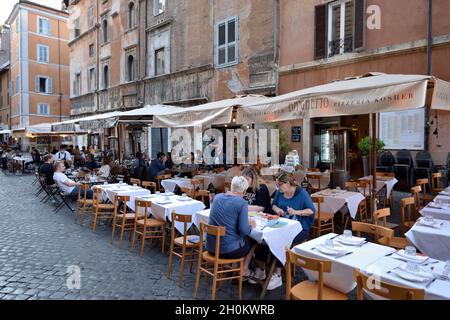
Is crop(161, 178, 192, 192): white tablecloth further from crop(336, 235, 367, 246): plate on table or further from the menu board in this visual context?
the menu board

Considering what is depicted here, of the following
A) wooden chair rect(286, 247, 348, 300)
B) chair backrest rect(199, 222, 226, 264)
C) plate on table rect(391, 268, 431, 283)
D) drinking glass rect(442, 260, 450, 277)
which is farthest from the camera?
chair backrest rect(199, 222, 226, 264)

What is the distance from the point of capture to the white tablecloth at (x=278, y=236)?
4.03 m

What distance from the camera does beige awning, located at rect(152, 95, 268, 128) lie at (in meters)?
7.02

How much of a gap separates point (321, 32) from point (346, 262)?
10.4m

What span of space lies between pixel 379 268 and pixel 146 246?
4.05m

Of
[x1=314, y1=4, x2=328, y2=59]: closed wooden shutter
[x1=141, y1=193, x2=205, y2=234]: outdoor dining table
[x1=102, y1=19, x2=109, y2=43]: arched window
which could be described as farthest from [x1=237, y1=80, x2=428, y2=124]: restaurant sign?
[x1=102, y1=19, x2=109, y2=43]: arched window

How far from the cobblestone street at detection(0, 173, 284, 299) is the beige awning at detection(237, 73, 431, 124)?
256cm

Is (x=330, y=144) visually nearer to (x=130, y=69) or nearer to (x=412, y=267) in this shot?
(x=412, y=267)

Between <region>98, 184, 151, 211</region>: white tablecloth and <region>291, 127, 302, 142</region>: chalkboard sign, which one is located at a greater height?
<region>291, 127, 302, 142</region>: chalkboard sign

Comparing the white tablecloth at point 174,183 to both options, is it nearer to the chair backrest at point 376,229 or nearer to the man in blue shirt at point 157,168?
the man in blue shirt at point 157,168

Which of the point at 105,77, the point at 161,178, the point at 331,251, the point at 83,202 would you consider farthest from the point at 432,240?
the point at 105,77

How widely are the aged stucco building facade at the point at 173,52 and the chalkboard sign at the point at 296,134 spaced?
1.77 meters

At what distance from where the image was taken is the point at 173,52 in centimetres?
1803
